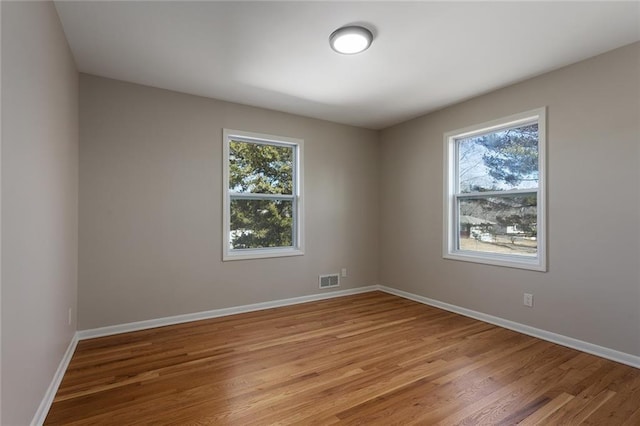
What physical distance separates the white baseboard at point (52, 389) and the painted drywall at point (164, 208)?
53 cm

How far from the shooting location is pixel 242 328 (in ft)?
11.2

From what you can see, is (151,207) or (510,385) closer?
(510,385)

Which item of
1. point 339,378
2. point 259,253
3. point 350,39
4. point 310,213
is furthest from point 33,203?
point 310,213

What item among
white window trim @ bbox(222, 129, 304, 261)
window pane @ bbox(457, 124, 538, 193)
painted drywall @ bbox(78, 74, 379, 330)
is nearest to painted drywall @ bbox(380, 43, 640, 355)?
window pane @ bbox(457, 124, 538, 193)

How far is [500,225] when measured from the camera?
365 cm

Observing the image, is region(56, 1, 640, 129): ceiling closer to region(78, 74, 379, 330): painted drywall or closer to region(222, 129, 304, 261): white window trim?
region(78, 74, 379, 330): painted drywall

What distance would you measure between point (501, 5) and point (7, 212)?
2.96m

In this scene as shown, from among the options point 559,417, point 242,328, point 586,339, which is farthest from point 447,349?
point 242,328

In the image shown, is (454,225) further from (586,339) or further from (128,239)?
(128,239)

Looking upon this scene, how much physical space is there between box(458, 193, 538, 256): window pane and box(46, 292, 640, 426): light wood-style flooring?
2.91ft

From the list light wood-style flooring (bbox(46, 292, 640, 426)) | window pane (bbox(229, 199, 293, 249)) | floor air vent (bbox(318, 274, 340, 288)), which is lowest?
light wood-style flooring (bbox(46, 292, 640, 426))

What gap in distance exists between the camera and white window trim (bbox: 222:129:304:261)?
387 centimetres

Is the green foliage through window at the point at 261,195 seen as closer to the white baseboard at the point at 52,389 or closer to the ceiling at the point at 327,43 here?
the ceiling at the point at 327,43

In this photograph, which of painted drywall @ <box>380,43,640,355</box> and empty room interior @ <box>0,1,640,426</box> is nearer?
empty room interior @ <box>0,1,640,426</box>
